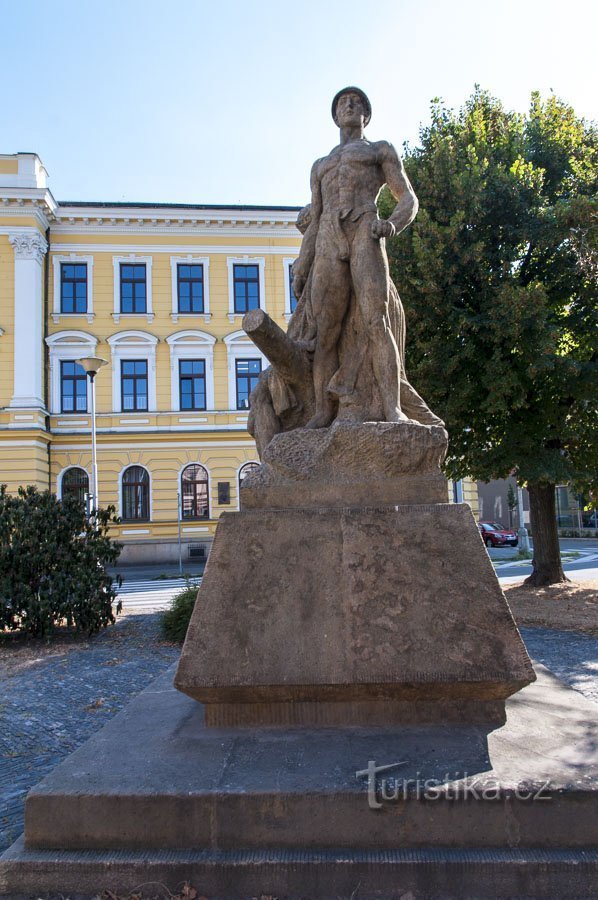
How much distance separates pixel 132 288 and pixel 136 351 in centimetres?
278

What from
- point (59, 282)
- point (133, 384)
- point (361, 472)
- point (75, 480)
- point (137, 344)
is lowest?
point (361, 472)

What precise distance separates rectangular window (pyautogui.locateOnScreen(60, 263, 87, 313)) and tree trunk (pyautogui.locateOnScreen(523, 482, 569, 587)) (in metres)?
20.2

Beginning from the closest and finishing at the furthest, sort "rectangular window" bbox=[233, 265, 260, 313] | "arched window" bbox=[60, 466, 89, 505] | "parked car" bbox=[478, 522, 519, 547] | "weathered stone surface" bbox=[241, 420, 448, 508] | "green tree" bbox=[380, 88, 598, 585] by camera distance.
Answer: "weathered stone surface" bbox=[241, 420, 448, 508], "green tree" bbox=[380, 88, 598, 585], "arched window" bbox=[60, 466, 89, 505], "rectangular window" bbox=[233, 265, 260, 313], "parked car" bbox=[478, 522, 519, 547]

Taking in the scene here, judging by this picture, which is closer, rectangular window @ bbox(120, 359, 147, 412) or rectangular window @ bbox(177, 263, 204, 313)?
rectangular window @ bbox(120, 359, 147, 412)

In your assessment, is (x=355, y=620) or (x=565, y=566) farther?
(x=565, y=566)

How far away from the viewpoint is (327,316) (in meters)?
3.97

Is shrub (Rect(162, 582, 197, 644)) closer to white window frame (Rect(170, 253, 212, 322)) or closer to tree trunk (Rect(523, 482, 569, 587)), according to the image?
tree trunk (Rect(523, 482, 569, 587))

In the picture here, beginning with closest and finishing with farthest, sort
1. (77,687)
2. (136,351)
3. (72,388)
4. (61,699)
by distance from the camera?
(61,699) → (77,687) → (72,388) → (136,351)

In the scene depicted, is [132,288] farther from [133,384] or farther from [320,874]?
[320,874]

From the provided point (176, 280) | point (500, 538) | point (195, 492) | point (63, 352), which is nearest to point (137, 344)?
point (63, 352)

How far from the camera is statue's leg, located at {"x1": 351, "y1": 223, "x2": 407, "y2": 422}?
378cm

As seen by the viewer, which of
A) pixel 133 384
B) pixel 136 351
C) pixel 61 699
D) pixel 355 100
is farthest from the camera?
pixel 136 351

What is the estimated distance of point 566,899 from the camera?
2.08 meters

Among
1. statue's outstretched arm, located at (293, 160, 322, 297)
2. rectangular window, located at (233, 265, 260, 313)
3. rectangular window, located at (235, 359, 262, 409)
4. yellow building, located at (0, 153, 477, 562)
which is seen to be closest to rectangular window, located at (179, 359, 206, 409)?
yellow building, located at (0, 153, 477, 562)
